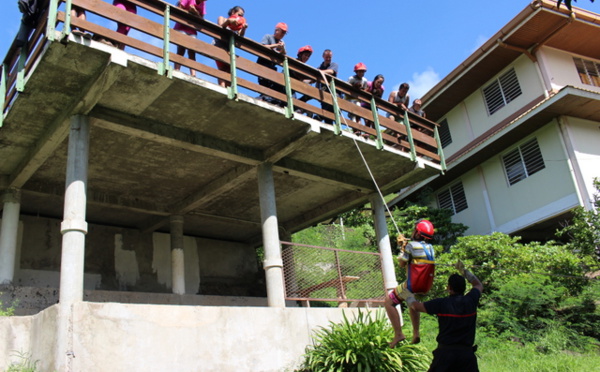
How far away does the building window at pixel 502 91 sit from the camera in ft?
63.0

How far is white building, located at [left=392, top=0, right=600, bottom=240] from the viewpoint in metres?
16.9

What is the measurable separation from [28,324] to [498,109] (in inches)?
678

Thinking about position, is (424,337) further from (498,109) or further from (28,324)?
(498,109)

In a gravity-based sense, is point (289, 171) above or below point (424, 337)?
above

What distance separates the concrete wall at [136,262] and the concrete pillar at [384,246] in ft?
17.2

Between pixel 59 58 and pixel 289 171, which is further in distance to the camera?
pixel 289 171

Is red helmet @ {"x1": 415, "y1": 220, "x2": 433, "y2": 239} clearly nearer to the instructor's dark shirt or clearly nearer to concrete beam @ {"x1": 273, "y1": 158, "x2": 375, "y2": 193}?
the instructor's dark shirt

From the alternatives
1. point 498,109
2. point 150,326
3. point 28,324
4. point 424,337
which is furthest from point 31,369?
point 498,109

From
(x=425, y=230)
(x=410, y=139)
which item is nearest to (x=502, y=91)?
(x=410, y=139)

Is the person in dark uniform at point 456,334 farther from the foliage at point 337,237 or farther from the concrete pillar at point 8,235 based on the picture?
the foliage at point 337,237

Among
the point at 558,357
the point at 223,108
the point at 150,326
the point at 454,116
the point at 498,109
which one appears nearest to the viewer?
the point at 150,326

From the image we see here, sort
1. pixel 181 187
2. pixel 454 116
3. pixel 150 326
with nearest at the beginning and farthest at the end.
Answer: pixel 150 326 < pixel 181 187 < pixel 454 116

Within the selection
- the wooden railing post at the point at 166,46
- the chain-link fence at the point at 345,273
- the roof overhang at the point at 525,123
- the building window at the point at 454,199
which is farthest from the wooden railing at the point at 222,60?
the building window at the point at 454,199

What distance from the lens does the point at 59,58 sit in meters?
7.82
